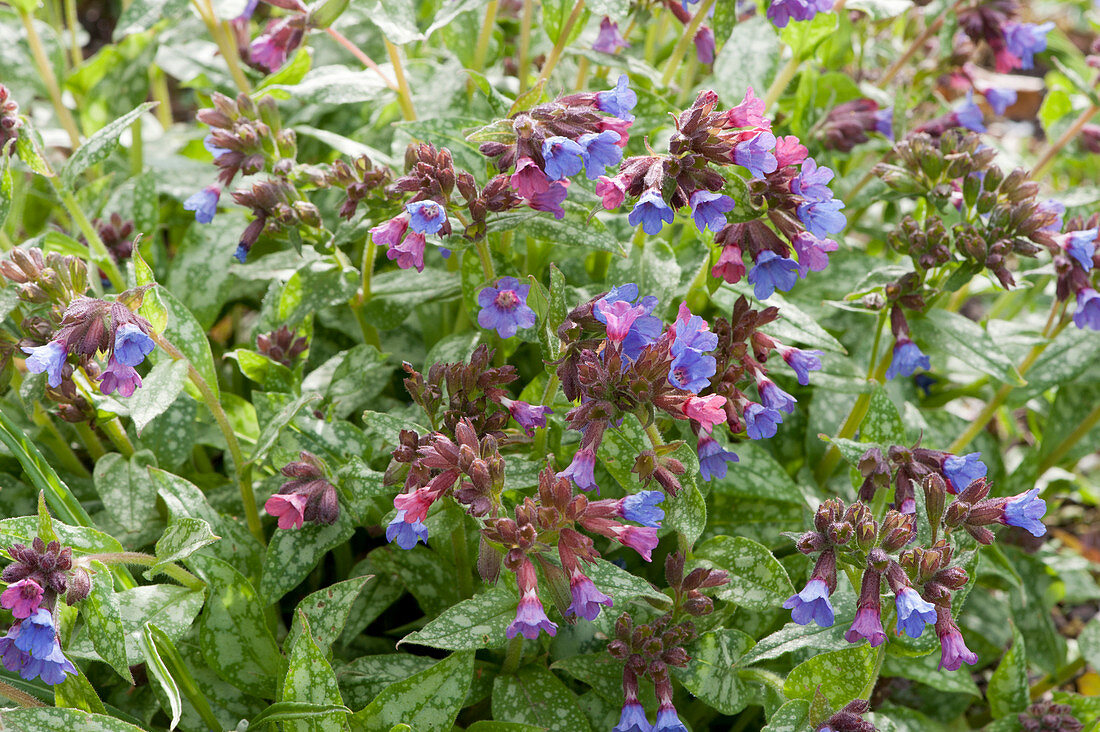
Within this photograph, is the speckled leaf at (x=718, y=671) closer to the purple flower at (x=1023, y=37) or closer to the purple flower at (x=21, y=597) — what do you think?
the purple flower at (x=21, y=597)

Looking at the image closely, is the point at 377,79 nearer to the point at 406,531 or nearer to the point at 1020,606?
the point at 406,531

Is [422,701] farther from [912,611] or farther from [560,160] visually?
[560,160]

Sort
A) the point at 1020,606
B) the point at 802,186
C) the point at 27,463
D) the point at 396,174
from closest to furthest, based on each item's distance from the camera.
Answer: the point at 802,186, the point at 27,463, the point at 396,174, the point at 1020,606

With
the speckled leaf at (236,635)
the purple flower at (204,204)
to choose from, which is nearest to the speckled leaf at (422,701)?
the speckled leaf at (236,635)

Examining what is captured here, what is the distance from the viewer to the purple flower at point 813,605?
163 centimetres

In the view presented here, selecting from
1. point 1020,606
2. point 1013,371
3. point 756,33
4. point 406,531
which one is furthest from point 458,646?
point 756,33

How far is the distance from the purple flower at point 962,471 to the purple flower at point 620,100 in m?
0.94

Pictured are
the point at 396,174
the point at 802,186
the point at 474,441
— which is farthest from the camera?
the point at 396,174

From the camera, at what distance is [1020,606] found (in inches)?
105

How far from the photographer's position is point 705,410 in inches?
63.3

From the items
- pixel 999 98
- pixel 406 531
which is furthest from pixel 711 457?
pixel 999 98

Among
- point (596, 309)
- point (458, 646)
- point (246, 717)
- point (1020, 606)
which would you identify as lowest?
point (1020, 606)

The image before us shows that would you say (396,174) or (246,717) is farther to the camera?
(396,174)

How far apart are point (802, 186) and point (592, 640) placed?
42.6 inches
